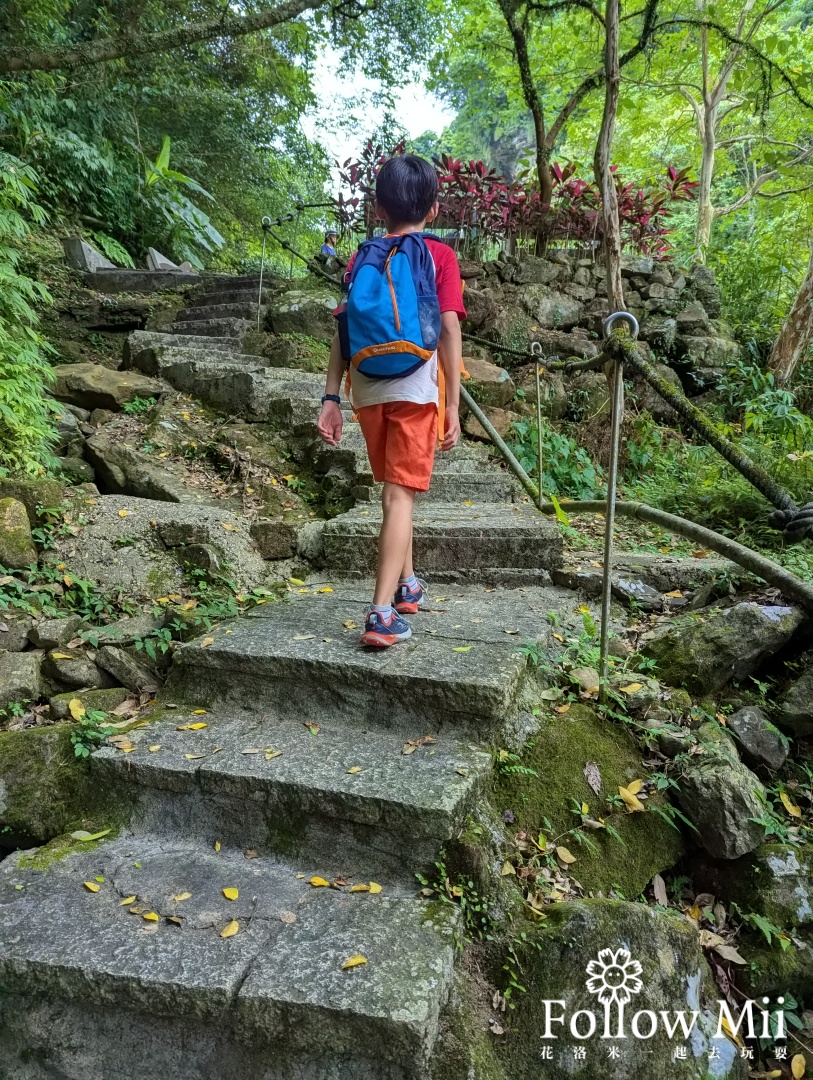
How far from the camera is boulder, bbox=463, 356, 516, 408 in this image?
602cm

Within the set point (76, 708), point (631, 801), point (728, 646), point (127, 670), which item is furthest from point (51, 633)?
point (728, 646)

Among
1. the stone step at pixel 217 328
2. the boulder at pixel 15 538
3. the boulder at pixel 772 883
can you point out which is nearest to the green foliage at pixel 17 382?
the boulder at pixel 15 538

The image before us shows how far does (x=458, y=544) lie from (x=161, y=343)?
4314 millimetres

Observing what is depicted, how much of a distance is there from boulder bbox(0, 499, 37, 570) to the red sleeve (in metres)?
2.31

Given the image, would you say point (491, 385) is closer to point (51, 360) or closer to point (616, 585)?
point (616, 585)

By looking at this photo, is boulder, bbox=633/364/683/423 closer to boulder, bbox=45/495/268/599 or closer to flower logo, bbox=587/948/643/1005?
boulder, bbox=45/495/268/599

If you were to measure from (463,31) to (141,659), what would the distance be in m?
10.3

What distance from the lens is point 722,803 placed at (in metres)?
2.07

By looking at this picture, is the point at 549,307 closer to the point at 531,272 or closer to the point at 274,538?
the point at 531,272

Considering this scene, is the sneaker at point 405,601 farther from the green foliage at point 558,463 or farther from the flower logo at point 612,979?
the green foliage at point 558,463

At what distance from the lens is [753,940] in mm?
2023

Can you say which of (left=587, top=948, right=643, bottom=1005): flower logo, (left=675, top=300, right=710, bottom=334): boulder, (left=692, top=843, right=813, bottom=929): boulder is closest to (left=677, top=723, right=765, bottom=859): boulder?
(left=692, top=843, right=813, bottom=929): boulder

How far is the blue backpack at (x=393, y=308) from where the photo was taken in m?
2.20

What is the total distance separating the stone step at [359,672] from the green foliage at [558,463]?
9.34 ft
